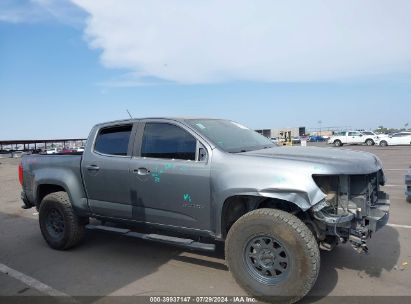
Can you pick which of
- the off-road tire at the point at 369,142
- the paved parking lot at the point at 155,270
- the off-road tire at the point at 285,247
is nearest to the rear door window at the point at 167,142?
the off-road tire at the point at 285,247

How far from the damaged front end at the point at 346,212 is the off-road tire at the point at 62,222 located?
3.54 meters

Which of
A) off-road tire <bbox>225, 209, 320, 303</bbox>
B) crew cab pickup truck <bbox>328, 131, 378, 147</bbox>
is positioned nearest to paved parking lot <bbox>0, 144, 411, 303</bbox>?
off-road tire <bbox>225, 209, 320, 303</bbox>

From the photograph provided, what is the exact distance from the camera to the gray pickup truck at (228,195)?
3971mm

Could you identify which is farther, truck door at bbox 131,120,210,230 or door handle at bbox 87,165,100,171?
door handle at bbox 87,165,100,171

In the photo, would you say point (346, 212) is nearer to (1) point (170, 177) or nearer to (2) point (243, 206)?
(2) point (243, 206)

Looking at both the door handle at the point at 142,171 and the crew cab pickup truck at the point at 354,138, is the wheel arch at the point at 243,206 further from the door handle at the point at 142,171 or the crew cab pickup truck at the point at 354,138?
the crew cab pickup truck at the point at 354,138

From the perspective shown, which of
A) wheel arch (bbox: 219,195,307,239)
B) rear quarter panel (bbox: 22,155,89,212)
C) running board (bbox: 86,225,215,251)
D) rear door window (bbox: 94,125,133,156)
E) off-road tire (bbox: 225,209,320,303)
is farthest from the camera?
rear quarter panel (bbox: 22,155,89,212)

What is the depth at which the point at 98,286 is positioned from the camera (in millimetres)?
4637

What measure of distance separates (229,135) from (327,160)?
4.84 feet

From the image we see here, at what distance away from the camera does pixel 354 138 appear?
4822cm

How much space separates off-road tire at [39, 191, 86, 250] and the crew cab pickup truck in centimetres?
4527

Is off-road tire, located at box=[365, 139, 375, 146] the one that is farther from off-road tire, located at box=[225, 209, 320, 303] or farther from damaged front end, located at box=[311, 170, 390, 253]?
off-road tire, located at box=[225, 209, 320, 303]

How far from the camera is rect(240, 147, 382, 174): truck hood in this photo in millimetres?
3955

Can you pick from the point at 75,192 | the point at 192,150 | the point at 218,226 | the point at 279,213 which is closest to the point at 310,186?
the point at 279,213
